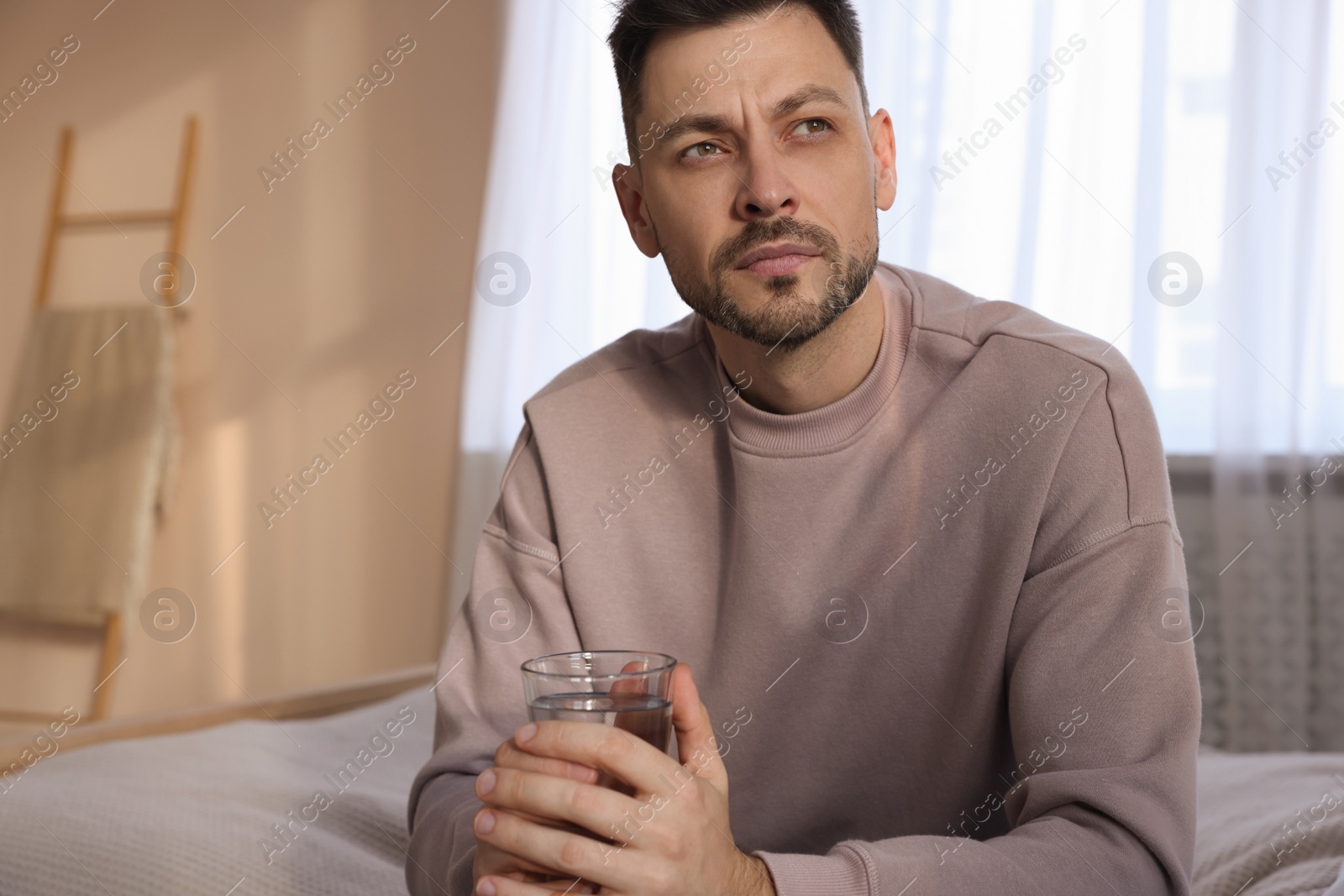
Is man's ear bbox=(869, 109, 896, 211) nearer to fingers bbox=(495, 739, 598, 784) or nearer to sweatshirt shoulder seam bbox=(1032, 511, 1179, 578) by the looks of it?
sweatshirt shoulder seam bbox=(1032, 511, 1179, 578)

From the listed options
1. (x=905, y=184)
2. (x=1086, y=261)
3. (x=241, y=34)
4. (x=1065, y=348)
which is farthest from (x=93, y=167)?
(x=1065, y=348)

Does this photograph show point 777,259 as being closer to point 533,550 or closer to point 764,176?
point 764,176

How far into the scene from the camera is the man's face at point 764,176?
3.63ft

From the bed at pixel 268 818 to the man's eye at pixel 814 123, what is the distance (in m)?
0.84

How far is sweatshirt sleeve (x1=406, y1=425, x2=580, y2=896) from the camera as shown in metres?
0.98

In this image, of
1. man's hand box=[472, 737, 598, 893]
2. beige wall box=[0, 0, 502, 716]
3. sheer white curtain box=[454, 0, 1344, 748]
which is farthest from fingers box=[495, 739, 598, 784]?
beige wall box=[0, 0, 502, 716]

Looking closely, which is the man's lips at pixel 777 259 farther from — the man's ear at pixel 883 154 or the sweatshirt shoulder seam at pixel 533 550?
the sweatshirt shoulder seam at pixel 533 550

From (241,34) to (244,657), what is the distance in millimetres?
2011

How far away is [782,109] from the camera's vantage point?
3.72 ft

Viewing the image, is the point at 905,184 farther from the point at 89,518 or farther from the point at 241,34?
the point at 89,518

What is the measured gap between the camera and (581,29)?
→ 303cm

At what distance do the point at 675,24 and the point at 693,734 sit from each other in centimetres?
77

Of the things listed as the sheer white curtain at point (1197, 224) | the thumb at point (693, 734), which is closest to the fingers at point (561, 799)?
the thumb at point (693, 734)

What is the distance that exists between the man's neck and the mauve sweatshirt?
0.02 meters
